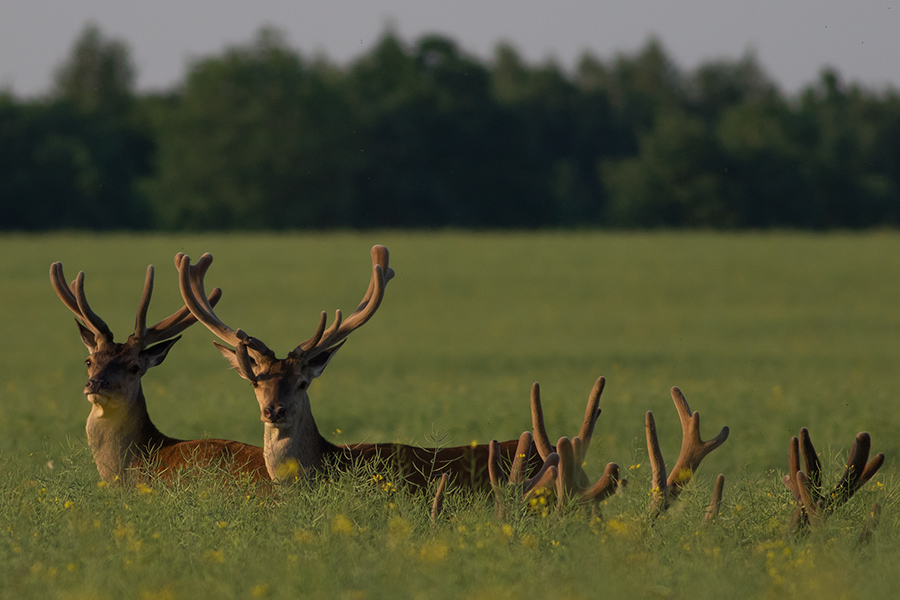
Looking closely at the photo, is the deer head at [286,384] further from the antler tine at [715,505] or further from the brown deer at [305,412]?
the antler tine at [715,505]

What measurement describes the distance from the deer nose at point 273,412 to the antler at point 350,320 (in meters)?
0.35

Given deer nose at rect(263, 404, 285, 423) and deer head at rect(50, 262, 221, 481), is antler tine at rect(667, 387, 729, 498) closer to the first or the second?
deer nose at rect(263, 404, 285, 423)

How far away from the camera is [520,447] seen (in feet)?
19.2

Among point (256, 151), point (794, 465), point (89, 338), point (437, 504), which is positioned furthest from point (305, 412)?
point (256, 151)

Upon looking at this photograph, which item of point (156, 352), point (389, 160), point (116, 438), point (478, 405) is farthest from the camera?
Answer: point (389, 160)

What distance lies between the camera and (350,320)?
6754 mm

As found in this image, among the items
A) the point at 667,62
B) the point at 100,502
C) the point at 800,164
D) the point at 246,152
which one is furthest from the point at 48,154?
the point at 667,62

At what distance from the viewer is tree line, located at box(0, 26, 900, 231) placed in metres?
62.5

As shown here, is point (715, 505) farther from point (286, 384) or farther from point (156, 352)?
point (156, 352)

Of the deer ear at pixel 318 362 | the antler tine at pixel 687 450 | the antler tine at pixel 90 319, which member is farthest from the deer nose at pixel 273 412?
the antler tine at pixel 687 450

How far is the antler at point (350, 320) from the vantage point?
6410 mm

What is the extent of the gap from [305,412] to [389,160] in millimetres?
58956

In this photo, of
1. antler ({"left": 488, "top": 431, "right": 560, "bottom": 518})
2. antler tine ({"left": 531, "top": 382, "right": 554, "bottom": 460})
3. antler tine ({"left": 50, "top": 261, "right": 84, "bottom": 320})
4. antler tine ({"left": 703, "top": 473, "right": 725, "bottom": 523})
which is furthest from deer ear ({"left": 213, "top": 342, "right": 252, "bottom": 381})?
antler tine ({"left": 703, "top": 473, "right": 725, "bottom": 523})

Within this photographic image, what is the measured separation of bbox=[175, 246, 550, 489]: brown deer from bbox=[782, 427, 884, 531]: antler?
154cm
